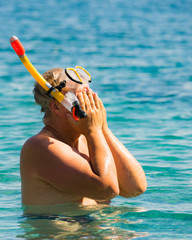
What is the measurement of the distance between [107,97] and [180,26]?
1845 centimetres

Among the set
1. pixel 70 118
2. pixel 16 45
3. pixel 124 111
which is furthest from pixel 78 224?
pixel 124 111

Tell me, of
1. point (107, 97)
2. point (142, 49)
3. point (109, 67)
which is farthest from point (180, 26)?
point (107, 97)

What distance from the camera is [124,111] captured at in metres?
10.0

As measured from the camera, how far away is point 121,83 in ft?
42.5

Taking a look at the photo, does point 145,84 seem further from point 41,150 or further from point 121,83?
point 41,150

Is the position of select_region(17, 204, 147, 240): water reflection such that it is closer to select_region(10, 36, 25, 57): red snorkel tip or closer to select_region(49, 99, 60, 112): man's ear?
select_region(49, 99, 60, 112): man's ear

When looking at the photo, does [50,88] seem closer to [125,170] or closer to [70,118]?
[70,118]

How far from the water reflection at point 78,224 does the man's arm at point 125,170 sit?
277 millimetres

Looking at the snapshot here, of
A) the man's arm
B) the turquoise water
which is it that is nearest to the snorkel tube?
the man's arm

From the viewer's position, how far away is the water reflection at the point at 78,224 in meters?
4.05

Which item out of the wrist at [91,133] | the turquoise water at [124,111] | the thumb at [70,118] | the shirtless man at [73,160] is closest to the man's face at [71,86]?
the shirtless man at [73,160]

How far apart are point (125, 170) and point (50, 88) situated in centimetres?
87

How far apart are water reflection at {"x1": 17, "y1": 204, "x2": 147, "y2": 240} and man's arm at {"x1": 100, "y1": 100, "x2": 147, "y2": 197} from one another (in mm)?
277

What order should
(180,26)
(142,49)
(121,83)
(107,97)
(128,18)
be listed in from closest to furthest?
(107,97) → (121,83) → (142,49) → (180,26) → (128,18)
